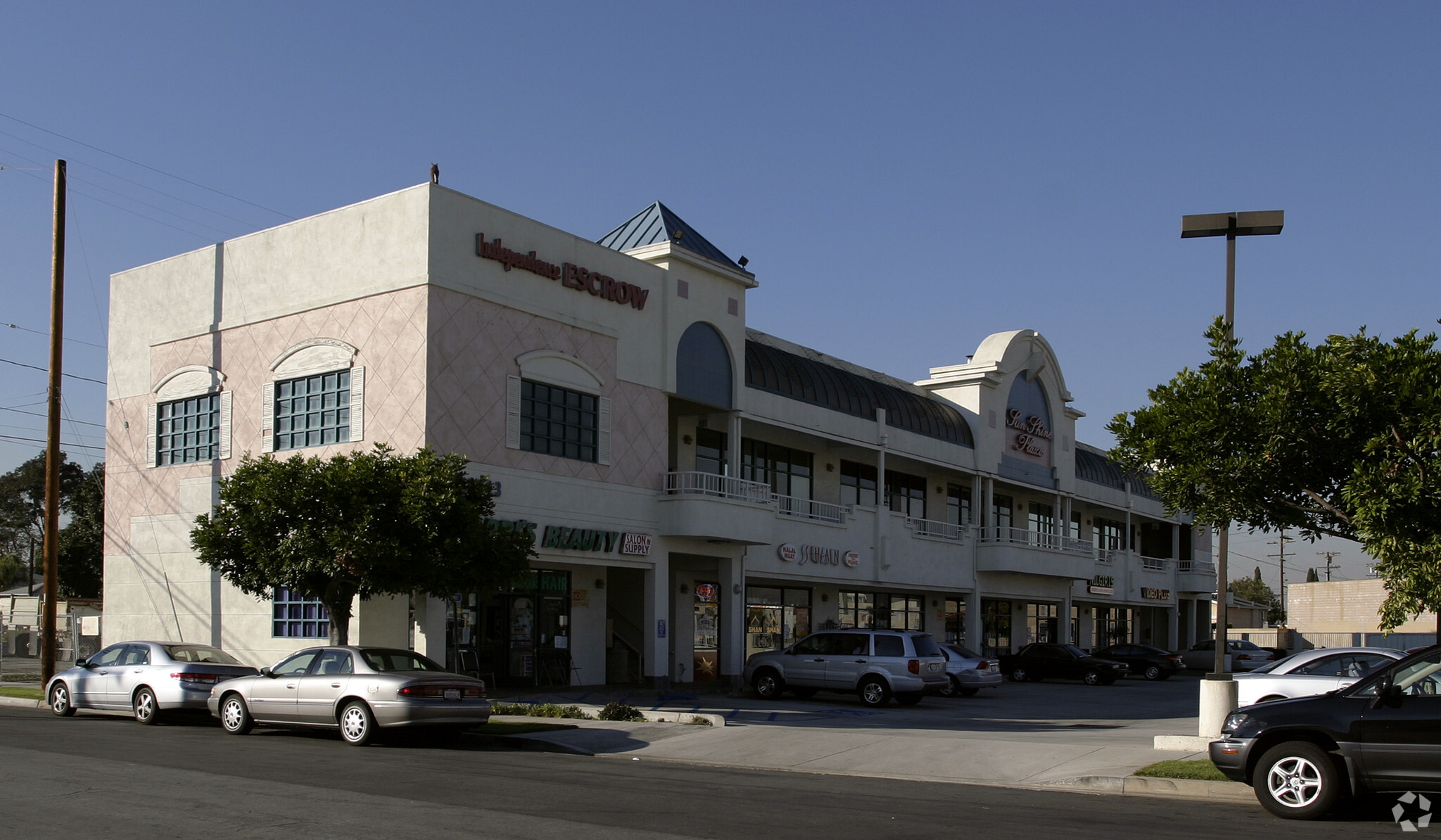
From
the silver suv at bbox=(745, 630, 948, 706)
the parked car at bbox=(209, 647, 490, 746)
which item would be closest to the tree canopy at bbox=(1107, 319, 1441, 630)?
the parked car at bbox=(209, 647, 490, 746)

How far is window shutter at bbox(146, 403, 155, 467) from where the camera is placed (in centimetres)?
3112

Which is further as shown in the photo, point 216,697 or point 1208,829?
point 216,697

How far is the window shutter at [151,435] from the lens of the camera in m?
31.1

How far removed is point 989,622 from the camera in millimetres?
49375

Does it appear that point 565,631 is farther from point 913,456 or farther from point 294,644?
point 913,456

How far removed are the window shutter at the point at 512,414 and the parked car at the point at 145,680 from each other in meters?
7.02

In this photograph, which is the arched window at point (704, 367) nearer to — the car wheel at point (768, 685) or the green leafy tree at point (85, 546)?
the car wheel at point (768, 685)

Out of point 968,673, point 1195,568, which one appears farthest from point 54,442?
point 1195,568

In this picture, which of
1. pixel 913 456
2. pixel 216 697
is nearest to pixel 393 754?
pixel 216 697

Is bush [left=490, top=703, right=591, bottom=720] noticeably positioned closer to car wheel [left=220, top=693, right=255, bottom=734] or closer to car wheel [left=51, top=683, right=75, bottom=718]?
car wheel [left=220, top=693, right=255, bottom=734]

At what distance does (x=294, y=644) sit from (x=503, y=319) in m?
8.36

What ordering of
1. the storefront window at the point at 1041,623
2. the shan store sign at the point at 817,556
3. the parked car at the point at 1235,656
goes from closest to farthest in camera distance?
the shan store sign at the point at 817,556
the parked car at the point at 1235,656
the storefront window at the point at 1041,623

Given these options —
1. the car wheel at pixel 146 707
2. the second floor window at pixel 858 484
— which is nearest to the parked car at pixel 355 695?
the car wheel at pixel 146 707

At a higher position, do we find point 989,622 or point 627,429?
point 627,429
